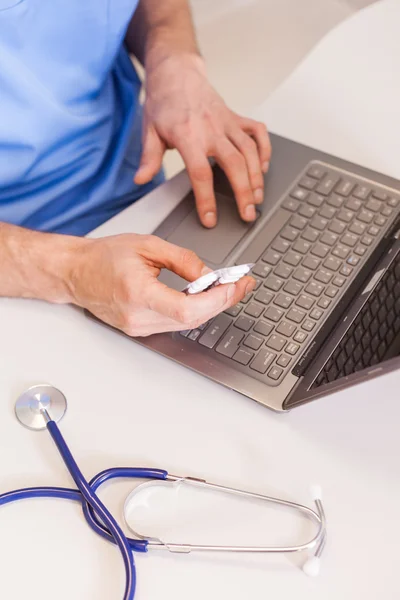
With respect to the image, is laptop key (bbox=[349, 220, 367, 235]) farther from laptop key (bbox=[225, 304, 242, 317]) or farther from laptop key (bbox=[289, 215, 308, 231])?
laptop key (bbox=[225, 304, 242, 317])

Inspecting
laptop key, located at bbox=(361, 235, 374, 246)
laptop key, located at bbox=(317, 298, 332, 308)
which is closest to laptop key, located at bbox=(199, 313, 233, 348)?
laptop key, located at bbox=(317, 298, 332, 308)

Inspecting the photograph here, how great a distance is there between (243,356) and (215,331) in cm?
4

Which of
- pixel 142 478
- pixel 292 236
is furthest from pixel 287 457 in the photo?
pixel 292 236

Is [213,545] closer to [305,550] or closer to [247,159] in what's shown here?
[305,550]

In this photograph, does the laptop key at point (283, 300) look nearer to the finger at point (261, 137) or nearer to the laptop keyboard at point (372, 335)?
the laptop keyboard at point (372, 335)

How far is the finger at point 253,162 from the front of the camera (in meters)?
0.79

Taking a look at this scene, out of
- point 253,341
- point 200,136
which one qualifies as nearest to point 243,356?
point 253,341

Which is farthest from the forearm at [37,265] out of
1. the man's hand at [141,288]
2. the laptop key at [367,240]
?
the laptop key at [367,240]

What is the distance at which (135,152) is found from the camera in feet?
3.29

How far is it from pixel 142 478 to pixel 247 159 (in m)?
0.42

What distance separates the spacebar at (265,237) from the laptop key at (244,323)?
0.28 ft

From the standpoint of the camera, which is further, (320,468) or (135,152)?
(135,152)

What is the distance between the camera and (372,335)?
0.68 m

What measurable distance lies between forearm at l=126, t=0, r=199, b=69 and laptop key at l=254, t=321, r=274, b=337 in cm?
46
